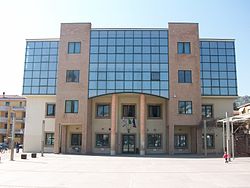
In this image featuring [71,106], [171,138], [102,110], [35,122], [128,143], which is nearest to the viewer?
[171,138]

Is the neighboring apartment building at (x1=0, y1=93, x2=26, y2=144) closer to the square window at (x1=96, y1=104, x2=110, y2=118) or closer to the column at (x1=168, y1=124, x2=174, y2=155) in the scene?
the square window at (x1=96, y1=104, x2=110, y2=118)

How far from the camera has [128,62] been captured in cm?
3959

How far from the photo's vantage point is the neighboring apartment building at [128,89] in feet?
127

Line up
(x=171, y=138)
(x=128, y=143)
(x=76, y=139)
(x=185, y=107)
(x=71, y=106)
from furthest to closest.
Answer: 1. (x=76, y=139)
2. (x=128, y=143)
3. (x=71, y=106)
4. (x=185, y=107)
5. (x=171, y=138)

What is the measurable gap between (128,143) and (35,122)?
13716 millimetres

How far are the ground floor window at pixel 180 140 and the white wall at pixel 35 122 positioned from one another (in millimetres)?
17235

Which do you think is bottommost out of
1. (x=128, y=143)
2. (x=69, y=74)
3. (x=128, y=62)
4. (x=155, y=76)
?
(x=128, y=143)

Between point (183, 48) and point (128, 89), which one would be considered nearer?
point (128, 89)

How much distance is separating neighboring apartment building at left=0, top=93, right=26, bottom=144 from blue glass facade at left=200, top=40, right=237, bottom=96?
50.3 meters

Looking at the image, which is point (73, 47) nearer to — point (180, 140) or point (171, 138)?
point (171, 138)

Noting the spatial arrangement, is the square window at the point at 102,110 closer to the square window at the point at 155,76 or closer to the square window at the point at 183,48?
the square window at the point at 155,76

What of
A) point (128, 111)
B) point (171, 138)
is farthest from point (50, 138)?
point (171, 138)

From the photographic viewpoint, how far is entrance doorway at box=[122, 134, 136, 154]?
4050 cm

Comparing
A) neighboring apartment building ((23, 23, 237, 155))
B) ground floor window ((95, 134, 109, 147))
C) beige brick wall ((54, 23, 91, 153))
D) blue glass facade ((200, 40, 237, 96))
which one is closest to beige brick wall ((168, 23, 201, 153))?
neighboring apartment building ((23, 23, 237, 155))
